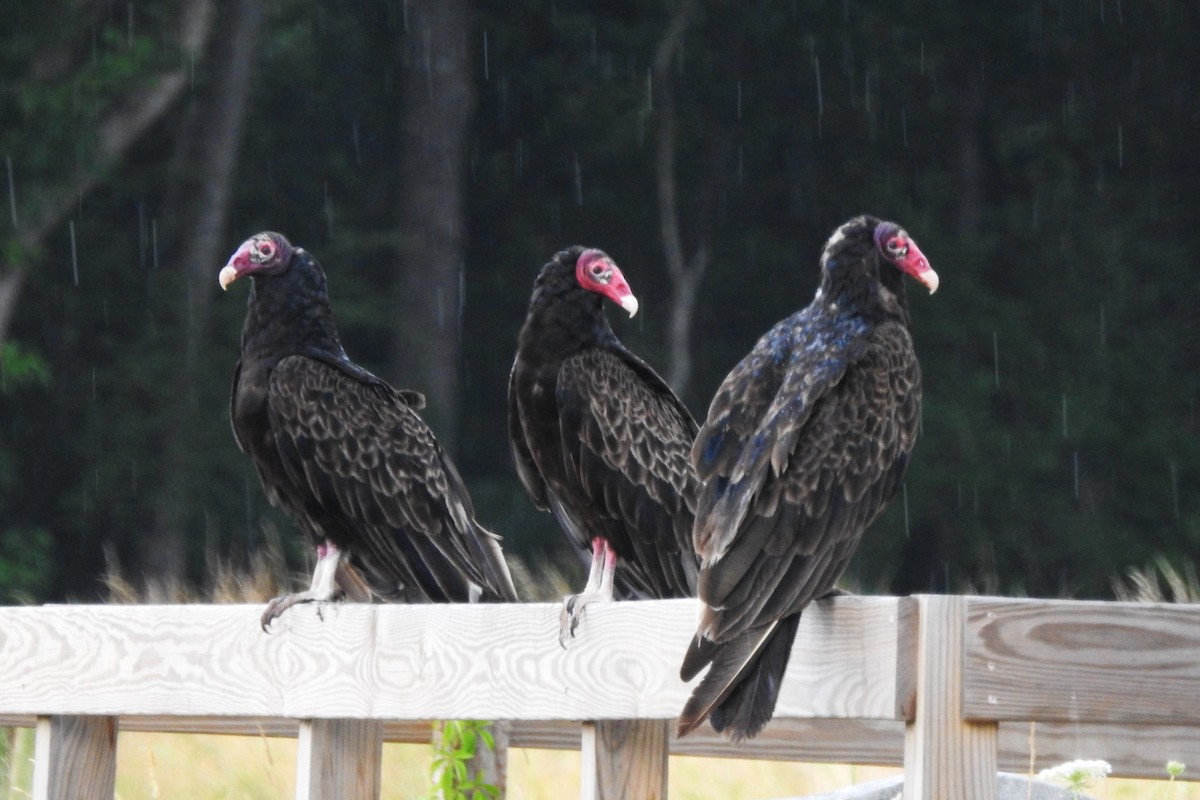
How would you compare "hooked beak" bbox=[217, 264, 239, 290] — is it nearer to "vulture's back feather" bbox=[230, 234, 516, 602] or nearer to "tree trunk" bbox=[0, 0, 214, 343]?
"vulture's back feather" bbox=[230, 234, 516, 602]

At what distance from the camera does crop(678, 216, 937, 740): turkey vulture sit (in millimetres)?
2234

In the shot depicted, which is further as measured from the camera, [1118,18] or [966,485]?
[1118,18]

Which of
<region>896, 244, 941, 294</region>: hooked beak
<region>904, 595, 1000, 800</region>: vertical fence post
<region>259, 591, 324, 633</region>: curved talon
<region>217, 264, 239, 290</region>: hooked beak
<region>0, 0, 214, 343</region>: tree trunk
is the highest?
<region>0, 0, 214, 343</region>: tree trunk

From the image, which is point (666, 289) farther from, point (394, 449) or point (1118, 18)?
point (394, 449)

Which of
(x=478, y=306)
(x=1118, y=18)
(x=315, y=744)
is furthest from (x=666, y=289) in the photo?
(x=315, y=744)

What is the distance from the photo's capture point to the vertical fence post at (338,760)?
112 inches

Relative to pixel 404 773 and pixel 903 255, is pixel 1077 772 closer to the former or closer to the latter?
pixel 903 255

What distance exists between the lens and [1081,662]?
6.69 feet

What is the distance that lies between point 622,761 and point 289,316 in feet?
5.92

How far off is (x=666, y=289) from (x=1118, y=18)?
457 cm

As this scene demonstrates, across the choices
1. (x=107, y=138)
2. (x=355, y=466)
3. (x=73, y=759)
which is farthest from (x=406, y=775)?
(x=107, y=138)

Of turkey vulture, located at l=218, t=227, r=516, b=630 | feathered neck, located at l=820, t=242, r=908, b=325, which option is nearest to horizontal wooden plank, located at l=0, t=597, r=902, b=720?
feathered neck, located at l=820, t=242, r=908, b=325

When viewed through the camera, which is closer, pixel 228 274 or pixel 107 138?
pixel 228 274

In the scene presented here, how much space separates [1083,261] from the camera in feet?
51.9
